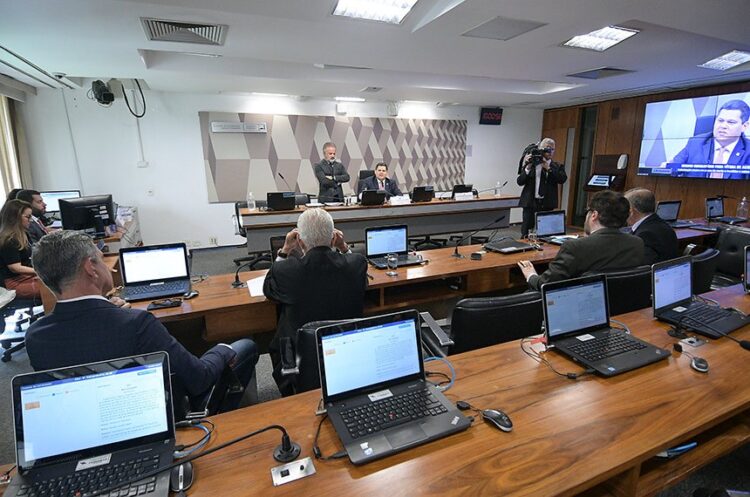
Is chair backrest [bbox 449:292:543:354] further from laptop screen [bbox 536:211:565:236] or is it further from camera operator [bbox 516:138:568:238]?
camera operator [bbox 516:138:568:238]

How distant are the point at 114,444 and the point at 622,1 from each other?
140 inches

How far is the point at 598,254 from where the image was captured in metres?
2.18

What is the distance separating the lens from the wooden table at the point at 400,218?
15.9 ft

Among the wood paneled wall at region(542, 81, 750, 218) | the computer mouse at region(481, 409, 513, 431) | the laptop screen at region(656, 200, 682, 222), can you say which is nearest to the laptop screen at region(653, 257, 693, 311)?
the computer mouse at region(481, 409, 513, 431)

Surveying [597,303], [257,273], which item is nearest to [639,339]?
[597,303]

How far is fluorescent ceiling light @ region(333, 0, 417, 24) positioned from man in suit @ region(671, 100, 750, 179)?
5490 mm

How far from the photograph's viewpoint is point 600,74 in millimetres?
5184

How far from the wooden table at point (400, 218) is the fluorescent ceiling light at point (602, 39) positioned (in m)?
2.68

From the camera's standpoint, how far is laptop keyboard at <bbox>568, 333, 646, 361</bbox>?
141 cm

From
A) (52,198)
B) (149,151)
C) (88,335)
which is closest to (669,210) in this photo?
(88,335)

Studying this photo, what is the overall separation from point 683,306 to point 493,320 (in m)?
1.00

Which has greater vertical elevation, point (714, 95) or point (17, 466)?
point (714, 95)

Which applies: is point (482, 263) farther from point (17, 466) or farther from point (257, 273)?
point (17, 466)

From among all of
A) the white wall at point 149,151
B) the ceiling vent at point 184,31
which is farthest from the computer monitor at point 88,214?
the white wall at point 149,151
